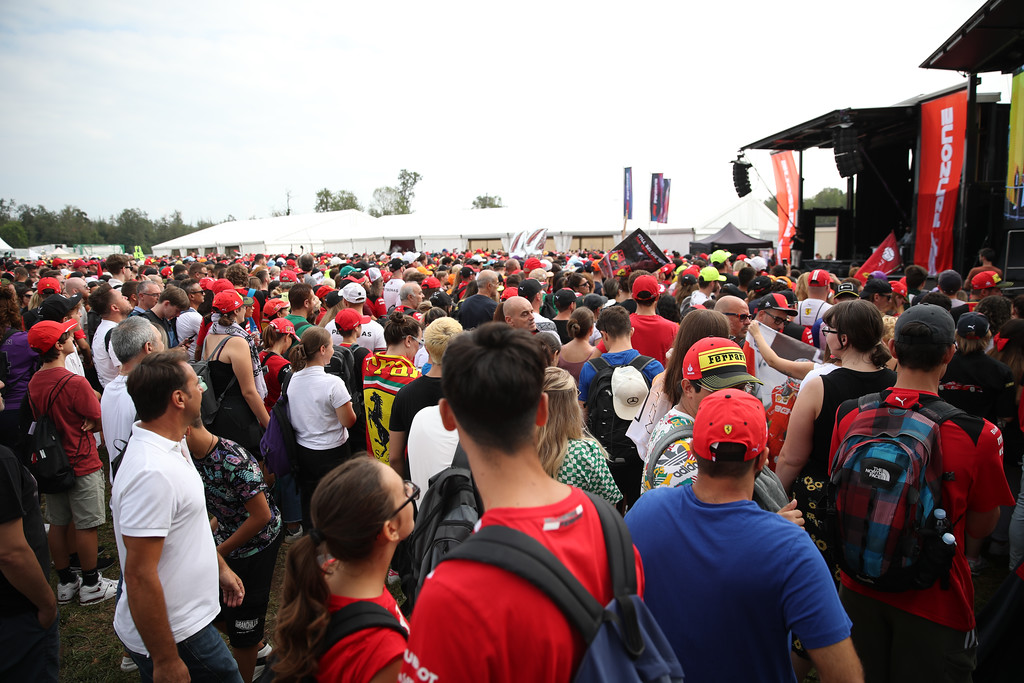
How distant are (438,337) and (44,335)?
8.42 feet

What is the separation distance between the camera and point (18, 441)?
14.4ft

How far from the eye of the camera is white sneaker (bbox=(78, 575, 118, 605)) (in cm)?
427

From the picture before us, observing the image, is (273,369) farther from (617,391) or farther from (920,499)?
(920,499)

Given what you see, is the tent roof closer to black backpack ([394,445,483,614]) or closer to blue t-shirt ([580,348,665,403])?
blue t-shirt ([580,348,665,403])

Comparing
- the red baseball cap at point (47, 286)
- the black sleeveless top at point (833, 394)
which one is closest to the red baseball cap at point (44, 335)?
the red baseball cap at point (47, 286)

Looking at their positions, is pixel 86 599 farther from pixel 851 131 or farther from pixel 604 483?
pixel 851 131

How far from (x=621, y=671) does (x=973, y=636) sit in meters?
2.05

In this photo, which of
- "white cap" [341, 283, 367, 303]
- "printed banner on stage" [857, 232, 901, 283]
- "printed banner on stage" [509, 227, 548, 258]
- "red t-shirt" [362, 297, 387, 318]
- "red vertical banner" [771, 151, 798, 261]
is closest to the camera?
"white cap" [341, 283, 367, 303]

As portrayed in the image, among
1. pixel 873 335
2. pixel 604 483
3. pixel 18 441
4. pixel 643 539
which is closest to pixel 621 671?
pixel 643 539

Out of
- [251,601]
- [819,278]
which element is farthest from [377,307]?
[251,601]

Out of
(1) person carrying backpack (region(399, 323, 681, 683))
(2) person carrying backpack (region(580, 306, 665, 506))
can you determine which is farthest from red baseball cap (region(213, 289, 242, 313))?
(1) person carrying backpack (region(399, 323, 681, 683))

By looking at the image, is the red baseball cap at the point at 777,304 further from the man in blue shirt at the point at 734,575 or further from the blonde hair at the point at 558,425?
the man in blue shirt at the point at 734,575

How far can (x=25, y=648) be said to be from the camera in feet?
7.84

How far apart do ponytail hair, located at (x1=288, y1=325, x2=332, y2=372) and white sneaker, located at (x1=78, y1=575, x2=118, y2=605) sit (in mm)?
2148
